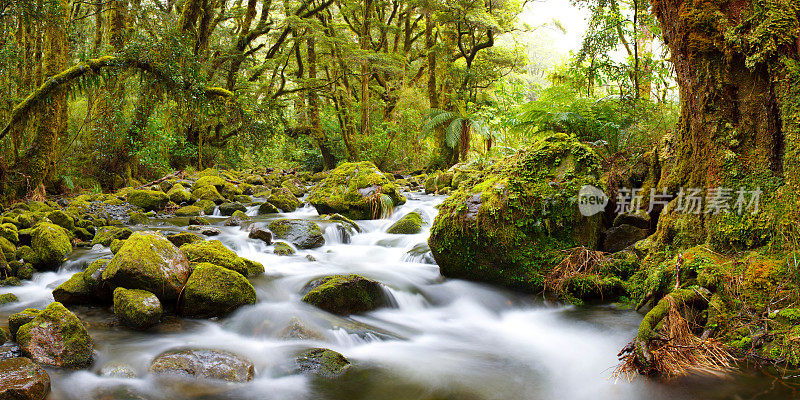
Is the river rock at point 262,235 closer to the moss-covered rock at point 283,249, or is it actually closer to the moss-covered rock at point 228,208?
the moss-covered rock at point 283,249

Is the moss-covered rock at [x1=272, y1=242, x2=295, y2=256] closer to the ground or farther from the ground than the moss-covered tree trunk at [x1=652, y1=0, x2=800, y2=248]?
closer to the ground

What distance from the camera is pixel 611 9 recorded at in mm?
8102

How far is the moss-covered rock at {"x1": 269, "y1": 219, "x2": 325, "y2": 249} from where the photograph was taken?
7.77 metres

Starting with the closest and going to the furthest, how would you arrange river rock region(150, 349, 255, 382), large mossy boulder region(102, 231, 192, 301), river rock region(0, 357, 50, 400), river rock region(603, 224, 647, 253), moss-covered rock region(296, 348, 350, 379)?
1. river rock region(0, 357, 50, 400)
2. river rock region(150, 349, 255, 382)
3. moss-covered rock region(296, 348, 350, 379)
4. large mossy boulder region(102, 231, 192, 301)
5. river rock region(603, 224, 647, 253)

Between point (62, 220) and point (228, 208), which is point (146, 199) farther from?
point (62, 220)

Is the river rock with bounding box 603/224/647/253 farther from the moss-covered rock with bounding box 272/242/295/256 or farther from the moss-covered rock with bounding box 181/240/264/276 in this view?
the moss-covered rock with bounding box 272/242/295/256

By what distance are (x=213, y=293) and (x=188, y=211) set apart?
21.0 ft

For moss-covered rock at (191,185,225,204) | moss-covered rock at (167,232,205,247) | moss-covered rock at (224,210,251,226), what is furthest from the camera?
moss-covered rock at (191,185,225,204)

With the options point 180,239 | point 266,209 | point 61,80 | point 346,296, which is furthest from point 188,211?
point 346,296

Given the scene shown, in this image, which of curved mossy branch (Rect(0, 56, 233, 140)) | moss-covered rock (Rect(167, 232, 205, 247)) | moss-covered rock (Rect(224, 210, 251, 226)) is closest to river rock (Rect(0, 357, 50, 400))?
moss-covered rock (Rect(167, 232, 205, 247))

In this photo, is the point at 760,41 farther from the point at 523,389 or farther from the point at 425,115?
the point at 425,115

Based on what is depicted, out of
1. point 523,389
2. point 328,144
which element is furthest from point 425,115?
point 523,389

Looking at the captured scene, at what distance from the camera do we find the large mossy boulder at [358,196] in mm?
10156

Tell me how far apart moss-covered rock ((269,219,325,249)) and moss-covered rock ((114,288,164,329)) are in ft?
11.1
